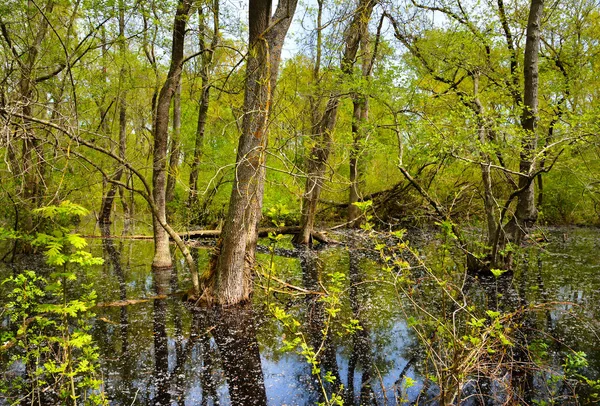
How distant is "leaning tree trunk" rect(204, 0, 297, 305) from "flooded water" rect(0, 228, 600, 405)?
387 millimetres

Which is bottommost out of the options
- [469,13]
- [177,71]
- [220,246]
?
[220,246]

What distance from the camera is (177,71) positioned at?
9.62 m

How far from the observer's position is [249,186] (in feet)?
22.3

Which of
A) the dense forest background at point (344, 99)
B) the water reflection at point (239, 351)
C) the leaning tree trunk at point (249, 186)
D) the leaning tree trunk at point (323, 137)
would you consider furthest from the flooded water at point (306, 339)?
the leaning tree trunk at point (323, 137)

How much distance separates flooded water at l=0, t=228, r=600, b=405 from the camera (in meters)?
4.39

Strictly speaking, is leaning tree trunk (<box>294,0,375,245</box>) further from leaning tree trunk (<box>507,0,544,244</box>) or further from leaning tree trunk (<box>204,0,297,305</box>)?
leaning tree trunk (<box>507,0,544,244</box>)

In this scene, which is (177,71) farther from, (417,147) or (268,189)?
(268,189)

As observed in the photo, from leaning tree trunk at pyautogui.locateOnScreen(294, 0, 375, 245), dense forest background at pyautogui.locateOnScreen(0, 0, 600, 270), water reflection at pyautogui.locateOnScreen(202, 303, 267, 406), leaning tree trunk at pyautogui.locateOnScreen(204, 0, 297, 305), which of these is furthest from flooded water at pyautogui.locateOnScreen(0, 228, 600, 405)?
leaning tree trunk at pyautogui.locateOnScreen(294, 0, 375, 245)

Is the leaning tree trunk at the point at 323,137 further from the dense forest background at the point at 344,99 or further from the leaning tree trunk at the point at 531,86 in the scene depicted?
the leaning tree trunk at the point at 531,86

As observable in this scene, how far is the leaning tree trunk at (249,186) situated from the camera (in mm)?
6477

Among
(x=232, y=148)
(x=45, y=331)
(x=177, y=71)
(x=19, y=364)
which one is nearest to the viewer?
(x=19, y=364)

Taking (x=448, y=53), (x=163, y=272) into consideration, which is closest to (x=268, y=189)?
(x=163, y=272)

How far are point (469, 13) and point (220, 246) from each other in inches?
340

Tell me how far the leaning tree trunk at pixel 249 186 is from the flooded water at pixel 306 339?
387 millimetres
